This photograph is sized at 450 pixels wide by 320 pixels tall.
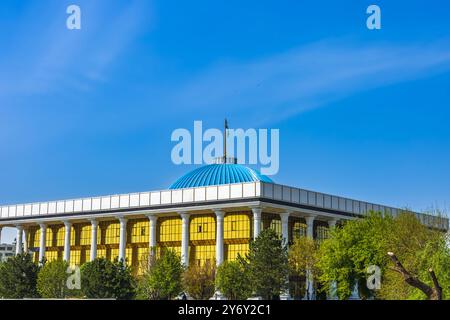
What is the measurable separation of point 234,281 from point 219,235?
388 inches

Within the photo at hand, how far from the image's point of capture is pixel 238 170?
262 ft

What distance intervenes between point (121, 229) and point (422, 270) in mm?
44111

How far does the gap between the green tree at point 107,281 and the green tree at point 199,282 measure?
17.7ft

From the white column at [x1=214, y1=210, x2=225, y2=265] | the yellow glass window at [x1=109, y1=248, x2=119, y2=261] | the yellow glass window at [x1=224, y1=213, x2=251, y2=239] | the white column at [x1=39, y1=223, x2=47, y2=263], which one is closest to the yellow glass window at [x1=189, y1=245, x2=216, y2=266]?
the yellow glass window at [x1=224, y1=213, x2=251, y2=239]

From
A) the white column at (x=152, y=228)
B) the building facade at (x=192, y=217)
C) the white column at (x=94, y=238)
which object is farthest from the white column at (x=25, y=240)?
the white column at (x=152, y=228)

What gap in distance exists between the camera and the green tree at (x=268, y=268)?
56.4 meters

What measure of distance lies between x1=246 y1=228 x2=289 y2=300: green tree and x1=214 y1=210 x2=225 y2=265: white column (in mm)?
9871

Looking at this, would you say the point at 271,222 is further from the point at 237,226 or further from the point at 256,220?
the point at 256,220

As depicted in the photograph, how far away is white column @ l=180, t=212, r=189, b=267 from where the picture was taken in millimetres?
71562

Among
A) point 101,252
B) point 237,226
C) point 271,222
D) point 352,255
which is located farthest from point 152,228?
point 352,255

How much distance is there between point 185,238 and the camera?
7219 cm

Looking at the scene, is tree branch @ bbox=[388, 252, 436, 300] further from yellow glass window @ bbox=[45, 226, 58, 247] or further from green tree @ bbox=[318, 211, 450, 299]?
yellow glass window @ bbox=[45, 226, 58, 247]
